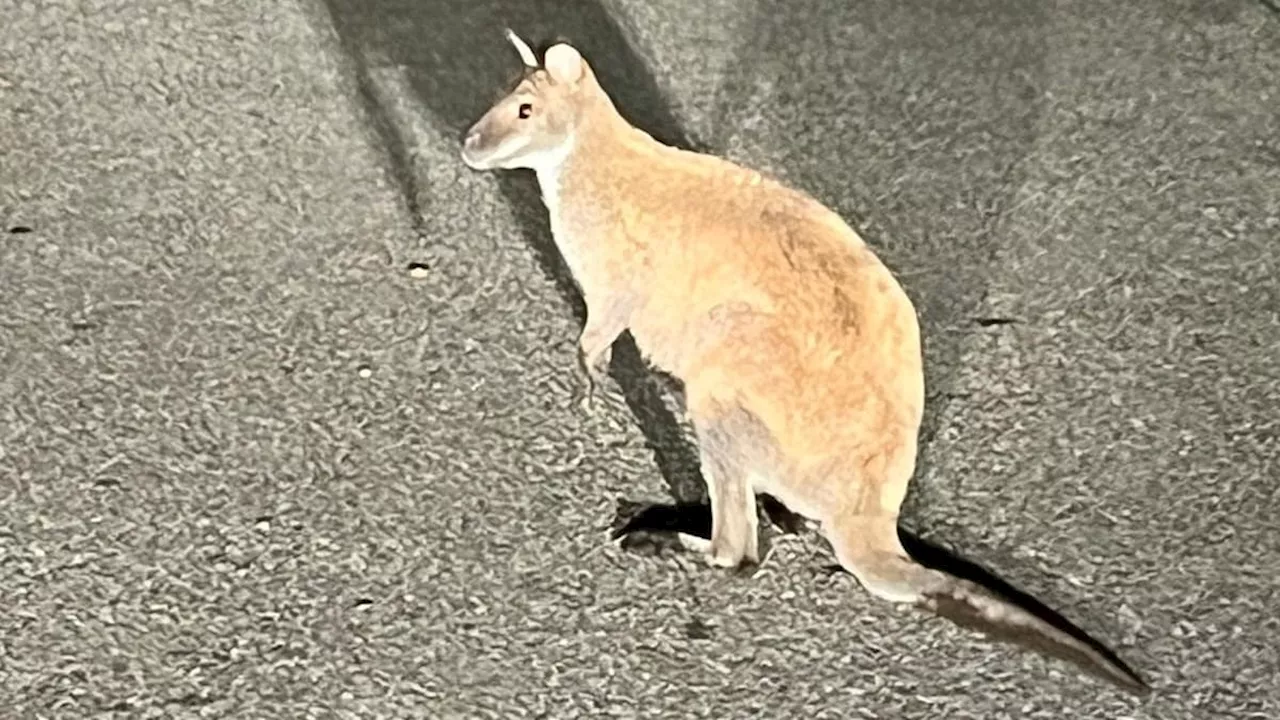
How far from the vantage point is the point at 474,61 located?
4.30 ft

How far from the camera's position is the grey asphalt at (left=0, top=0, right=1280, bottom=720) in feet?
3.25

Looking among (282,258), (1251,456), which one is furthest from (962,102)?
(282,258)

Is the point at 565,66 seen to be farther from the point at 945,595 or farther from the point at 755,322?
the point at 945,595

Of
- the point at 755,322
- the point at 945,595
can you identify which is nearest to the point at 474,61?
the point at 755,322

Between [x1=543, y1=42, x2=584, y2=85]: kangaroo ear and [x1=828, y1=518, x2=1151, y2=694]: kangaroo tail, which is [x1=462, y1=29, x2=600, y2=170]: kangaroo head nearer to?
[x1=543, y1=42, x2=584, y2=85]: kangaroo ear

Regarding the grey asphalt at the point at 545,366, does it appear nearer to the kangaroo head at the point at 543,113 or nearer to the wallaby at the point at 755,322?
the wallaby at the point at 755,322

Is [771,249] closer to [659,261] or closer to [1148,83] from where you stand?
[659,261]

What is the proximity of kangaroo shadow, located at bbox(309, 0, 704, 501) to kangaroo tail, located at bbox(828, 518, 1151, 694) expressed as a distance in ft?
1.07

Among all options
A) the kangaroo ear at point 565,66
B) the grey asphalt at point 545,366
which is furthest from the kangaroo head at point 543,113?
the grey asphalt at point 545,366

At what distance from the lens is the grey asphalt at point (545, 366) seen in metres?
0.99

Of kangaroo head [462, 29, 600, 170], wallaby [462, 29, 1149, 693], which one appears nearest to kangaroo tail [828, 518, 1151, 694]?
wallaby [462, 29, 1149, 693]

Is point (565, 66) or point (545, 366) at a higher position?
point (565, 66)

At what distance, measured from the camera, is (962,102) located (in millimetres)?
1285

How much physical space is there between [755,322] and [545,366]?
24cm
